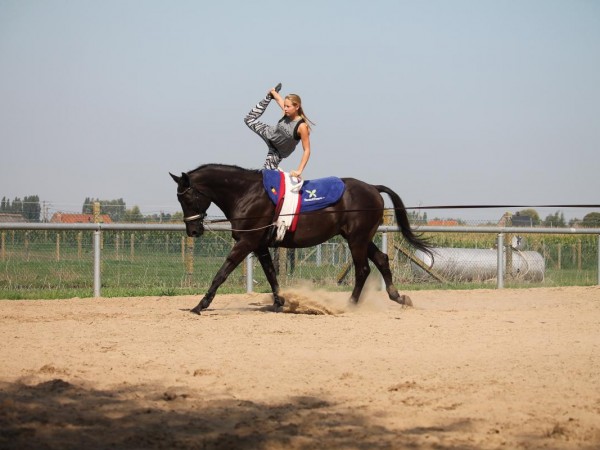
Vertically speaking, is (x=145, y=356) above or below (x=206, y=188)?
below

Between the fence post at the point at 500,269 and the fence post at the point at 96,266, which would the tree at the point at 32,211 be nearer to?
the fence post at the point at 96,266

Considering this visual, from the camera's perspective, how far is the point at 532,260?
20.6 meters

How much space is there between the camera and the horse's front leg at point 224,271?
428 inches

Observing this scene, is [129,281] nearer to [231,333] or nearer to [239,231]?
[239,231]

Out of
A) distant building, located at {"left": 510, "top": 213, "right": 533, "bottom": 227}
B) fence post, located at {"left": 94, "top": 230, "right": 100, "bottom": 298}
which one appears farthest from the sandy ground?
distant building, located at {"left": 510, "top": 213, "right": 533, "bottom": 227}

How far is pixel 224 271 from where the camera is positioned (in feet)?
35.9

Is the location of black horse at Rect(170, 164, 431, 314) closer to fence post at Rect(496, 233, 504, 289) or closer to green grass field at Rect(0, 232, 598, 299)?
green grass field at Rect(0, 232, 598, 299)

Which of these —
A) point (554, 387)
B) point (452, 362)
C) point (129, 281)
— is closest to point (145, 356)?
point (452, 362)

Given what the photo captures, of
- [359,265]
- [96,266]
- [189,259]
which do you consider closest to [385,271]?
[359,265]

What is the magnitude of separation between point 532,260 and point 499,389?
15.1 metres

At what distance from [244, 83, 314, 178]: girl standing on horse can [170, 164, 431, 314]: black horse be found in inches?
21.8

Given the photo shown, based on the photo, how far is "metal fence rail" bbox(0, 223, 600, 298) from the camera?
14679 millimetres

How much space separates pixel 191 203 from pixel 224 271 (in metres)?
1.08

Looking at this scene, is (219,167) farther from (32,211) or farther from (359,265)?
(32,211)
